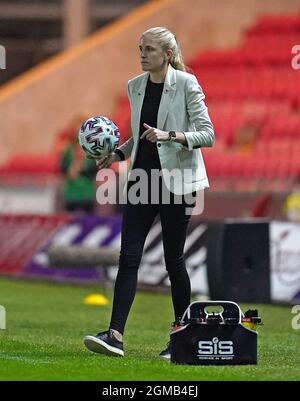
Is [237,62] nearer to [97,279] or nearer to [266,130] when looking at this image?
[266,130]

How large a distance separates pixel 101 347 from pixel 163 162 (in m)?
1.23

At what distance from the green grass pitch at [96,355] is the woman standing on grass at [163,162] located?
40 centimetres

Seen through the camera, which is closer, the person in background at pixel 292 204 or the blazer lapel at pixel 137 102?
the blazer lapel at pixel 137 102

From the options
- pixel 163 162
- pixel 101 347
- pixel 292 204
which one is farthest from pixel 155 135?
pixel 292 204

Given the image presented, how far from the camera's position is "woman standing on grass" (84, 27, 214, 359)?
9039mm

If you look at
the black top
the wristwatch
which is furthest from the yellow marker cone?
the wristwatch

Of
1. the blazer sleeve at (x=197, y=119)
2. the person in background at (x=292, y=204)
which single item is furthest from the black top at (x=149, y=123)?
the person in background at (x=292, y=204)

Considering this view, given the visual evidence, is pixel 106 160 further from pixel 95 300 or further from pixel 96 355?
pixel 95 300

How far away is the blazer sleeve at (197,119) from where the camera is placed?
8898 millimetres

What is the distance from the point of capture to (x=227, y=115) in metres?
25.6

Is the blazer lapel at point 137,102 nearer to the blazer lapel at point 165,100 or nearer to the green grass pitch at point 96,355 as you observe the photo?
the blazer lapel at point 165,100

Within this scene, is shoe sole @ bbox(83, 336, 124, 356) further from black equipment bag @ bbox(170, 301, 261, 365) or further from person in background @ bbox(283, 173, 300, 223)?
person in background @ bbox(283, 173, 300, 223)

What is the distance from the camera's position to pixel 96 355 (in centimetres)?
916
